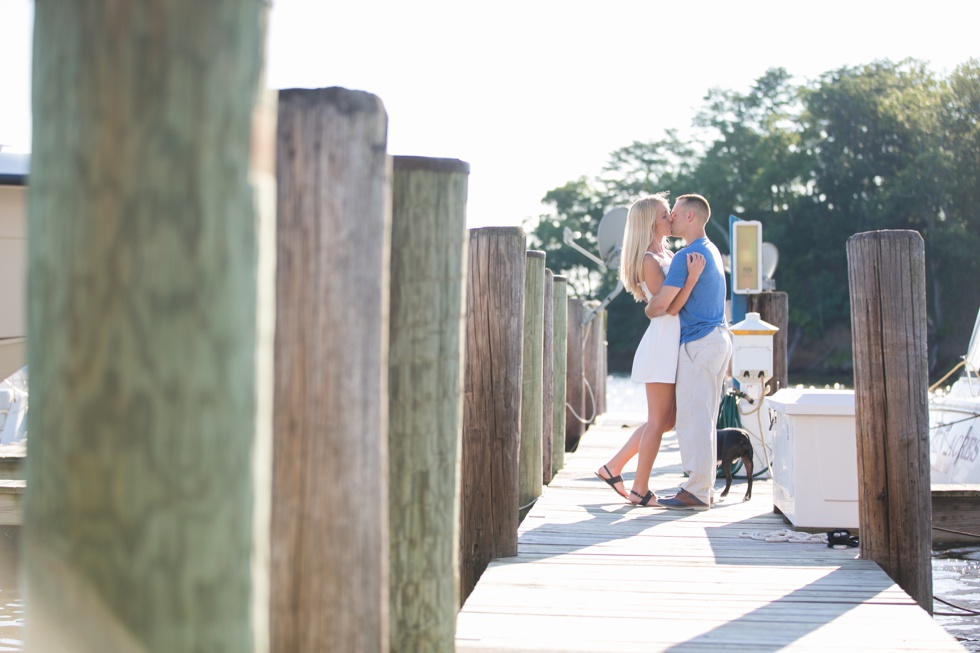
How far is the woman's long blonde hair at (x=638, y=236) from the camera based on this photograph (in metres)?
6.19

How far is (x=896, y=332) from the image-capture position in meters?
4.38

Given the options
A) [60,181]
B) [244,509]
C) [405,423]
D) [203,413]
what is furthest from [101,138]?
[405,423]

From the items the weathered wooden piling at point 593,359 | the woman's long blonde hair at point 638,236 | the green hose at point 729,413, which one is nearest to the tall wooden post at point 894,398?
Result: the woman's long blonde hair at point 638,236

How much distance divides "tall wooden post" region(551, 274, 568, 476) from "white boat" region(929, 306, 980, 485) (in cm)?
470

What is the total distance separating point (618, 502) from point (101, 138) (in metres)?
5.38

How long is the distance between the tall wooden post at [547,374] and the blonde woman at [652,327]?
0.53m

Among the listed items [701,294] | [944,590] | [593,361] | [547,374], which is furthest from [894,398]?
[593,361]

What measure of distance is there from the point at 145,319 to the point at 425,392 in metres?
1.37

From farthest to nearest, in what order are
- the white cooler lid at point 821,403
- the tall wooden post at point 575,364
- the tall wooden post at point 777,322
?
the tall wooden post at point 575,364 < the tall wooden post at point 777,322 < the white cooler lid at point 821,403

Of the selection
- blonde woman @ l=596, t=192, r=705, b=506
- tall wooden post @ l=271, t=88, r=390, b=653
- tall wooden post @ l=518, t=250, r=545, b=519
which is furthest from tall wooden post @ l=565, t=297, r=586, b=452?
tall wooden post @ l=271, t=88, r=390, b=653

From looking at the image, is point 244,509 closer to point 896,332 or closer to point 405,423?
point 405,423

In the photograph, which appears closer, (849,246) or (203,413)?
(203,413)

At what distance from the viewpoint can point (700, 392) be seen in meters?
6.02

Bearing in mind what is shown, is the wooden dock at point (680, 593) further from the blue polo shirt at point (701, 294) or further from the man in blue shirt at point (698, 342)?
the blue polo shirt at point (701, 294)
